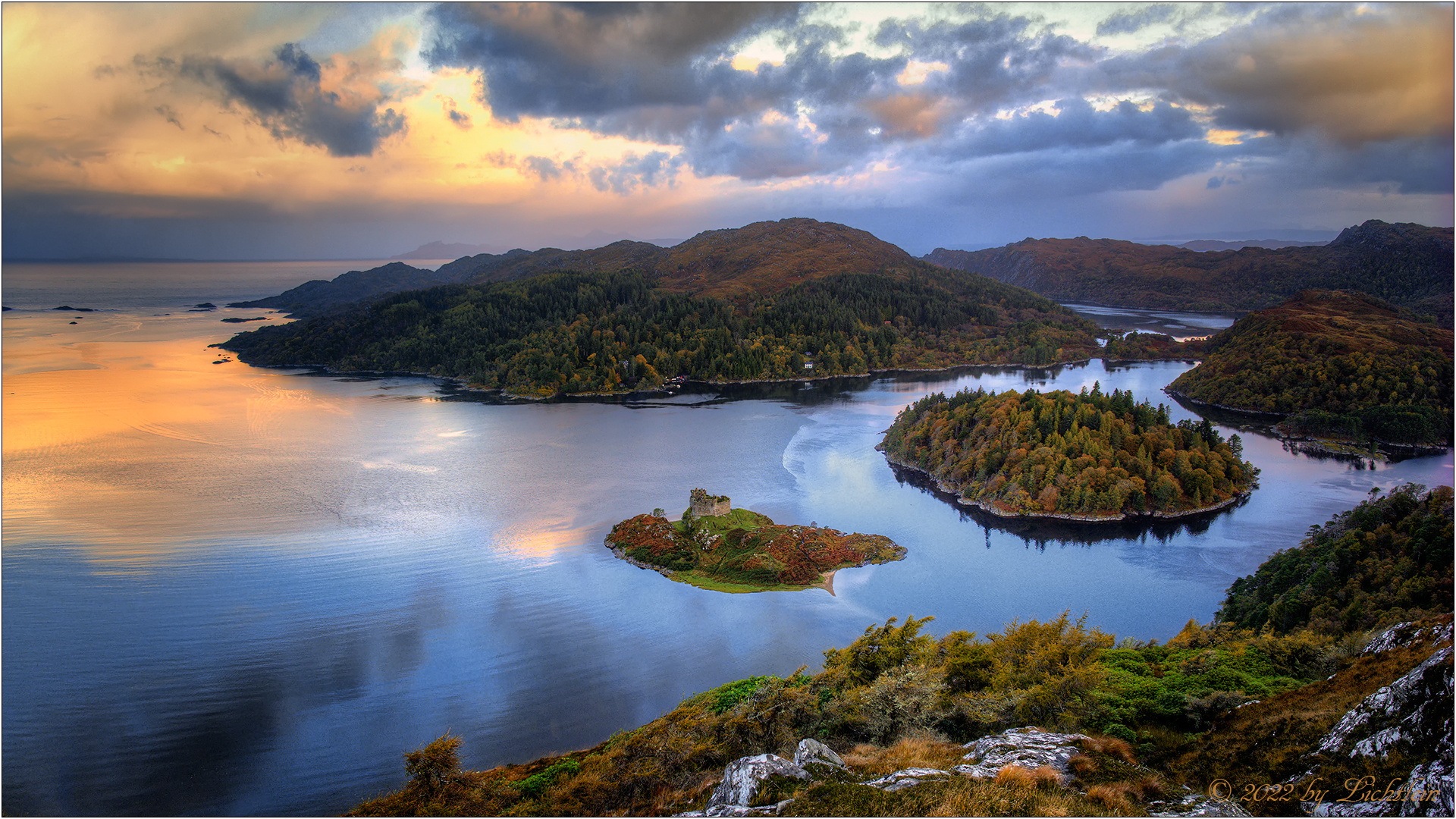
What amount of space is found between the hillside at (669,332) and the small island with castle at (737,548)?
46.7m

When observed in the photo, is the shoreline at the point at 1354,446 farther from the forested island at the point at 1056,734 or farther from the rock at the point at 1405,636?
the rock at the point at 1405,636

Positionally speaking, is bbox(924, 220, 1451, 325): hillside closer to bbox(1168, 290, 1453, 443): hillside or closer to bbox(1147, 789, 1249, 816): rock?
bbox(1168, 290, 1453, 443): hillside

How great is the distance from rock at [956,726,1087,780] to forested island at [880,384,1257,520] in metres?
28.7

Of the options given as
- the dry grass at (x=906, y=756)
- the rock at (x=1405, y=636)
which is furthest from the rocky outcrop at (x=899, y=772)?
the rock at (x=1405, y=636)

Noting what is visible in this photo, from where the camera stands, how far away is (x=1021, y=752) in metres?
9.54

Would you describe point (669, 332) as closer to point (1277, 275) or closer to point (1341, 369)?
point (1341, 369)

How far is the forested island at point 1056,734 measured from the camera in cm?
753

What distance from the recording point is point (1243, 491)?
4031 cm

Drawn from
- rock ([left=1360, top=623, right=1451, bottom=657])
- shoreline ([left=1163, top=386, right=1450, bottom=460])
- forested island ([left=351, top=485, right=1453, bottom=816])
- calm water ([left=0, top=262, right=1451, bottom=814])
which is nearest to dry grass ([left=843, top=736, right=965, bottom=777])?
forested island ([left=351, top=485, right=1453, bottom=816])

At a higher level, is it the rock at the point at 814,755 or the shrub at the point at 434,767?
the rock at the point at 814,755

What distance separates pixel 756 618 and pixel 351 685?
43.4 ft

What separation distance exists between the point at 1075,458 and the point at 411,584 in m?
34.6

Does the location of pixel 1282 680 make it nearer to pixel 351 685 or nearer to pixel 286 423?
pixel 351 685

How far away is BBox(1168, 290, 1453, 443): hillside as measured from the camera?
172ft
